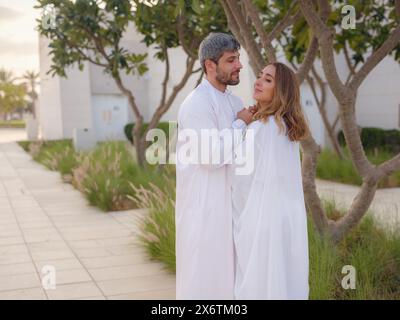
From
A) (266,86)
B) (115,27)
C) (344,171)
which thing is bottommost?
(344,171)

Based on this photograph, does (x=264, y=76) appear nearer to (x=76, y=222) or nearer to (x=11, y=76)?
(x=76, y=222)

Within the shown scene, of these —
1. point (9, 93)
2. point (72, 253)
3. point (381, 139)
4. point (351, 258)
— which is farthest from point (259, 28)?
point (9, 93)

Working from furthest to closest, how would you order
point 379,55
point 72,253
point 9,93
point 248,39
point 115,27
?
point 9,93
point 115,27
point 72,253
point 248,39
point 379,55

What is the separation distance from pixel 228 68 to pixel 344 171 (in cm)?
787

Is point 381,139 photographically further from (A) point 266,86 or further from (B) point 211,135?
(B) point 211,135

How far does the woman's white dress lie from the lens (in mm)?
2805

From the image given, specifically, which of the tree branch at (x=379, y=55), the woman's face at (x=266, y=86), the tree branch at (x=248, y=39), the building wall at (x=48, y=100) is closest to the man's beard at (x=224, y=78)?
the woman's face at (x=266, y=86)

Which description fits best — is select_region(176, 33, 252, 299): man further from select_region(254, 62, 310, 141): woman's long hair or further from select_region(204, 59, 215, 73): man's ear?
select_region(254, 62, 310, 141): woman's long hair

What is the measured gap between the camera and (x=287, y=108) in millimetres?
2816

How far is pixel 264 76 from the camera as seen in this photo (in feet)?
9.49
